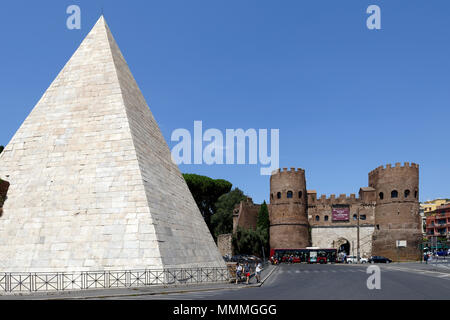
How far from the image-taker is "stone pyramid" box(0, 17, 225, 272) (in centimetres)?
1773

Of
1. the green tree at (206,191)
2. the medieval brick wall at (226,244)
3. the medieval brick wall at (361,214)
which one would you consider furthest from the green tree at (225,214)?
the medieval brick wall at (361,214)

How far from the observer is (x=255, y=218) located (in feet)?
210

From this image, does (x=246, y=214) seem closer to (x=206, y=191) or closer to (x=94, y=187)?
(x=206, y=191)

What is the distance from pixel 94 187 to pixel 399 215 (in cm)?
4784

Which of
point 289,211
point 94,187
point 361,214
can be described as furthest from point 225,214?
point 94,187

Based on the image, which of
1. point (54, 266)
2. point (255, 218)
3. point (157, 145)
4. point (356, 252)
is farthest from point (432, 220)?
point (54, 266)

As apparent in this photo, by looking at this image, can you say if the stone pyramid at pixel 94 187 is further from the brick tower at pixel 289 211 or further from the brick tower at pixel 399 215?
the brick tower at pixel 399 215

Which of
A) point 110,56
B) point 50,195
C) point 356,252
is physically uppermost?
point 110,56

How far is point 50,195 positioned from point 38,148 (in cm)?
316

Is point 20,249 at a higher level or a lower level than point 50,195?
lower

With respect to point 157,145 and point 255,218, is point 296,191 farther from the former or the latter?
point 157,145

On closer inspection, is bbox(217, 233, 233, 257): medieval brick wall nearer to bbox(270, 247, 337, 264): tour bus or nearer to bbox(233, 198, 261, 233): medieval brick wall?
bbox(233, 198, 261, 233): medieval brick wall

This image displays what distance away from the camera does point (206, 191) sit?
71.9 meters

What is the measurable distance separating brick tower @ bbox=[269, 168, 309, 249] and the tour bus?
561 cm
